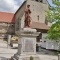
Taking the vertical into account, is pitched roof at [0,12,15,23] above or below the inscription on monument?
above

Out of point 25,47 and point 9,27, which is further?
point 9,27

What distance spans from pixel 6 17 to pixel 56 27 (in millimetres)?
27650

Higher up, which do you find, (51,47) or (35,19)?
(35,19)

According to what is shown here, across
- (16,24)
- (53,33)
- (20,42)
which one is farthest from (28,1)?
(20,42)

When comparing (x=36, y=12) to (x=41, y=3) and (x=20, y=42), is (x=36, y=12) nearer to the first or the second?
(x=41, y=3)

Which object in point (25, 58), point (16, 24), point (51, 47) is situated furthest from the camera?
point (16, 24)

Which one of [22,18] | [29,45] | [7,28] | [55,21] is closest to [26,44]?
[29,45]

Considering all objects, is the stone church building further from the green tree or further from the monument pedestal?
the monument pedestal

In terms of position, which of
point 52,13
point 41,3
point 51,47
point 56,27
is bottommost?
point 51,47

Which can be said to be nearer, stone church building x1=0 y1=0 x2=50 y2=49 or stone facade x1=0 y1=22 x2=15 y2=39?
stone church building x1=0 y1=0 x2=50 y2=49

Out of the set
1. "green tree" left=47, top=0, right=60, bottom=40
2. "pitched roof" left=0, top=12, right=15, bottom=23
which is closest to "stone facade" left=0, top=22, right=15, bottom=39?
"pitched roof" left=0, top=12, right=15, bottom=23

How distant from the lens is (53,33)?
16.8 meters

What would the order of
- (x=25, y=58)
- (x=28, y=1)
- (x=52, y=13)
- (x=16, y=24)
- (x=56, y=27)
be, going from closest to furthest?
1. (x=25, y=58)
2. (x=56, y=27)
3. (x=52, y=13)
4. (x=28, y=1)
5. (x=16, y=24)

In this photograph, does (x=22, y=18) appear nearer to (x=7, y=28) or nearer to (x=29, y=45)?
(x=7, y=28)
